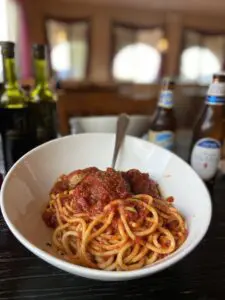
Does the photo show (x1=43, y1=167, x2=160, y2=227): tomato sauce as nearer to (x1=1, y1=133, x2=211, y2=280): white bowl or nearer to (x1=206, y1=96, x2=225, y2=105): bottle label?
(x1=1, y1=133, x2=211, y2=280): white bowl

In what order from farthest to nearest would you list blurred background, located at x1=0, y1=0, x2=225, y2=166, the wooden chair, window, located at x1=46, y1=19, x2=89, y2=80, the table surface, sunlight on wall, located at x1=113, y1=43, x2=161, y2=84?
sunlight on wall, located at x1=113, y1=43, x2=161, y2=84 → window, located at x1=46, y1=19, x2=89, y2=80 → blurred background, located at x1=0, y1=0, x2=225, y2=166 → the wooden chair → the table surface

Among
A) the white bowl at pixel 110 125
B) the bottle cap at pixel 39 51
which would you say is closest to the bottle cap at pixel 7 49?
the bottle cap at pixel 39 51

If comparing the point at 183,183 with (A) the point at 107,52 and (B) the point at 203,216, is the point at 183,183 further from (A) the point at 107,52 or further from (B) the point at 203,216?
(A) the point at 107,52

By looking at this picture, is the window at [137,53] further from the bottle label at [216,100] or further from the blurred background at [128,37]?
the bottle label at [216,100]

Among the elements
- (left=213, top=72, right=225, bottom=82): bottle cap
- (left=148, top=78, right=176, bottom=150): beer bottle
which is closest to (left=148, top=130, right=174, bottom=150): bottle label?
(left=148, top=78, right=176, bottom=150): beer bottle

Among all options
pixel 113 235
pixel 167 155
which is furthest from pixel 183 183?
pixel 113 235

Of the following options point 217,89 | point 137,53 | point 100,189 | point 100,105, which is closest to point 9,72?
point 100,189
